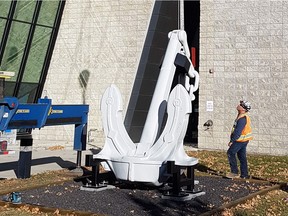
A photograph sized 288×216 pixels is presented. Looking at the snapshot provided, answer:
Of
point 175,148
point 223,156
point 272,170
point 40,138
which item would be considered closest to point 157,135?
point 175,148

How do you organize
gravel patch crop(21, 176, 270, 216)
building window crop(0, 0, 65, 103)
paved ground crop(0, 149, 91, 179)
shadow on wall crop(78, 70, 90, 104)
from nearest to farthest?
gravel patch crop(21, 176, 270, 216), paved ground crop(0, 149, 91, 179), building window crop(0, 0, 65, 103), shadow on wall crop(78, 70, 90, 104)

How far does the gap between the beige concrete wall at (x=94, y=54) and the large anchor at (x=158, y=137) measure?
10112 millimetres

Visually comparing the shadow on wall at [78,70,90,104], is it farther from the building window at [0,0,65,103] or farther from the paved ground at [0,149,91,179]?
the paved ground at [0,149,91,179]

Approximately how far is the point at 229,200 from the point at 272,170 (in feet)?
15.4

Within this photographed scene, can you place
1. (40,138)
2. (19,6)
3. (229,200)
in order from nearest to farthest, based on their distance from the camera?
(229,200) → (19,6) → (40,138)

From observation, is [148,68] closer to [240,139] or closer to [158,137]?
[240,139]

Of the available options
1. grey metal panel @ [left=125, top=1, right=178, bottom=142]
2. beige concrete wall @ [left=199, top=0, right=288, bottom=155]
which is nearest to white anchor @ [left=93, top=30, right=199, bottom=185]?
beige concrete wall @ [left=199, top=0, right=288, bottom=155]

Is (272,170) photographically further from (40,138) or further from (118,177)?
(40,138)

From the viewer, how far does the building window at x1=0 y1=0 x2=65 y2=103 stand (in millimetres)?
19297

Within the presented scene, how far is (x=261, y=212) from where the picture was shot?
713 centimetres

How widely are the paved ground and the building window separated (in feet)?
14.2

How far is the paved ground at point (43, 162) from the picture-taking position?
1187 cm

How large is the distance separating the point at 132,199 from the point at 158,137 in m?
1.44

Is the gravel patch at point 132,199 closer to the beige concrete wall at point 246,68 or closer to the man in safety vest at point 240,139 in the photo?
the man in safety vest at point 240,139
